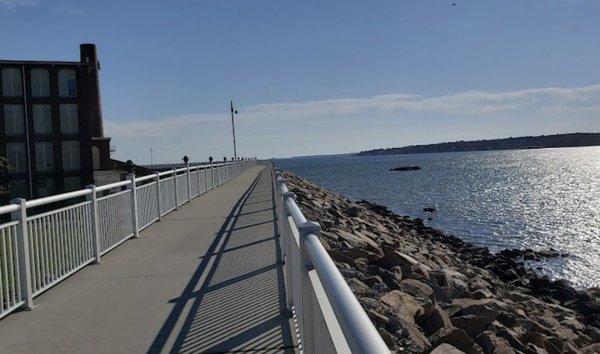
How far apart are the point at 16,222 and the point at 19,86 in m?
52.4

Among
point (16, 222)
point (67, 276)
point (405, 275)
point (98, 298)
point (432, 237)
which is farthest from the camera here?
point (432, 237)

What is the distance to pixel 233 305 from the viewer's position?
639 centimetres

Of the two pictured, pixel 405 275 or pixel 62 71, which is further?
pixel 62 71

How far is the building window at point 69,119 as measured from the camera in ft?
178

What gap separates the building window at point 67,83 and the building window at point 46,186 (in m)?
8.14

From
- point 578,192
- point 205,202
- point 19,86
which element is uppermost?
point 19,86

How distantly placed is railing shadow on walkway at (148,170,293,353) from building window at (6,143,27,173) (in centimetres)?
4899

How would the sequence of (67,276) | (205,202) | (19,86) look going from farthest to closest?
(19,86) < (205,202) < (67,276)

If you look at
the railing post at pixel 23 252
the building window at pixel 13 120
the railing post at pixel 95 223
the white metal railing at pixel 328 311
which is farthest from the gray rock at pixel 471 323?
the building window at pixel 13 120

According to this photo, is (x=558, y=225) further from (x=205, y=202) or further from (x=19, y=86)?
(x=19, y=86)

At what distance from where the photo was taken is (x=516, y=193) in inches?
2170

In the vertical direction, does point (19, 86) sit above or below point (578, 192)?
above

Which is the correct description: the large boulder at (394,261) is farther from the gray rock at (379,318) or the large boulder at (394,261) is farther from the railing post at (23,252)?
the railing post at (23,252)

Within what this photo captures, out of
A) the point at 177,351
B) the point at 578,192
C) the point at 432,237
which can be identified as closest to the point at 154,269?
the point at 177,351
